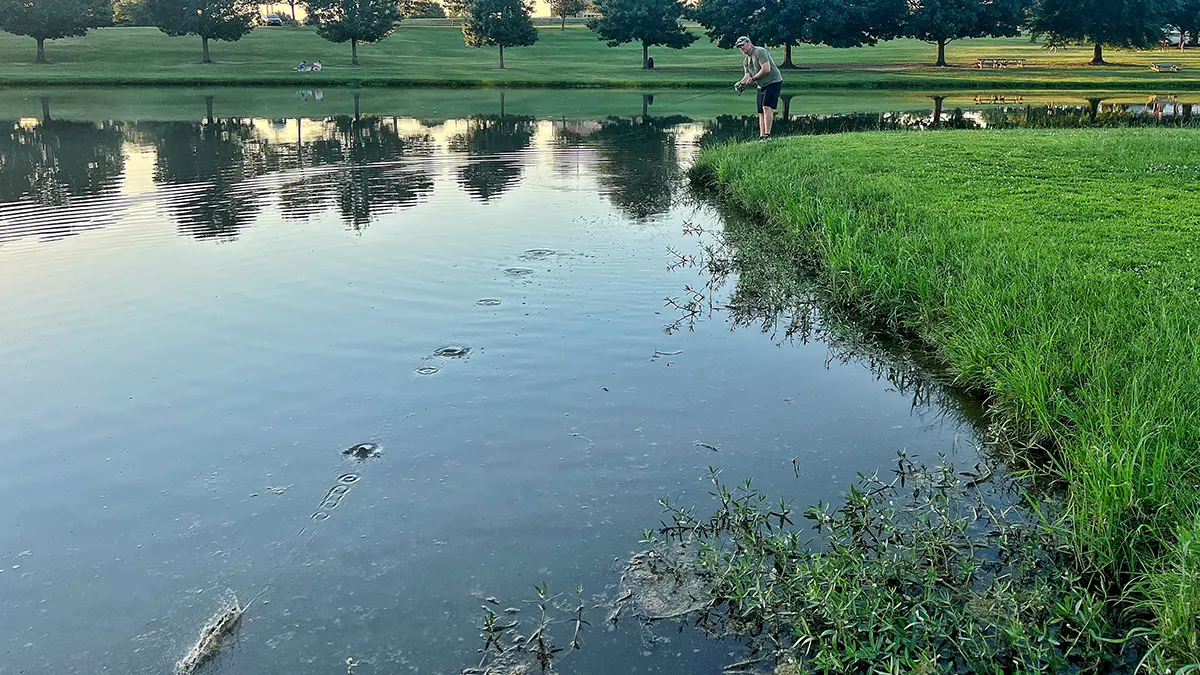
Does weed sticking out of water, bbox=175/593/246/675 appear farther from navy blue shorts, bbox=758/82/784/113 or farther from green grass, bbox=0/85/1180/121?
green grass, bbox=0/85/1180/121

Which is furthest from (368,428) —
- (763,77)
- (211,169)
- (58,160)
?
(58,160)

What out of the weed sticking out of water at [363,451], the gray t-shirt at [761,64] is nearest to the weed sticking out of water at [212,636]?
the weed sticking out of water at [363,451]

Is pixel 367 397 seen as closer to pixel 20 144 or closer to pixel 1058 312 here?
pixel 1058 312

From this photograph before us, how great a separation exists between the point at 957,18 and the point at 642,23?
71.3 ft

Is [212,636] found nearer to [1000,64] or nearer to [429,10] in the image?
[1000,64]

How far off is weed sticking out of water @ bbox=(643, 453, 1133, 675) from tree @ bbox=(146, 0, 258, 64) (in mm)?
68545

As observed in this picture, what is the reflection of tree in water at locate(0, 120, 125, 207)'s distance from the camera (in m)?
16.2

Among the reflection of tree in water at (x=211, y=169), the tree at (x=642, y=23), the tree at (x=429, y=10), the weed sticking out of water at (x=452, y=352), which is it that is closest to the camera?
the weed sticking out of water at (x=452, y=352)

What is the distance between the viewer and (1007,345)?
263 inches

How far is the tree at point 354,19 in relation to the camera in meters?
68.1

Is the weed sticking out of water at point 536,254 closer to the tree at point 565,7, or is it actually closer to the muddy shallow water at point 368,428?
the muddy shallow water at point 368,428

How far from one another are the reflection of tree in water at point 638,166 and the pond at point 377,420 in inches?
59.2

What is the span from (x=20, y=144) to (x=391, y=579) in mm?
23578

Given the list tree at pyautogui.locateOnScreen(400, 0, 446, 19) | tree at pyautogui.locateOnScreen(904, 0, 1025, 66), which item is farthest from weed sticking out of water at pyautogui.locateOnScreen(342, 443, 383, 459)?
tree at pyautogui.locateOnScreen(400, 0, 446, 19)
